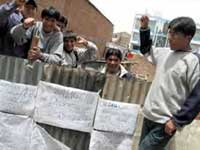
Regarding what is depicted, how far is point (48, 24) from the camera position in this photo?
15.7 ft

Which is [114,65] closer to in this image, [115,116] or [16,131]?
[115,116]

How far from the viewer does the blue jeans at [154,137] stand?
13.2ft

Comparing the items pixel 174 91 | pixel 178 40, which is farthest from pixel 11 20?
pixel 174 91

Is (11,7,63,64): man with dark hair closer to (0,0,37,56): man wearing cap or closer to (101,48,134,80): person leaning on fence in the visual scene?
(0,0,37,56): man wearing cap

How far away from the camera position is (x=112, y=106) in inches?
169

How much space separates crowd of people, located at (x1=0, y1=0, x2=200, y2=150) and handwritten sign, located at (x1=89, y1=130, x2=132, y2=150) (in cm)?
18

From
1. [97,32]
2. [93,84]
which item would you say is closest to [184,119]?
[93,84]

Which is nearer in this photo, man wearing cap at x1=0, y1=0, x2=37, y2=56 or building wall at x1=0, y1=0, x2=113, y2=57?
man wearing cap at x1=0, y1=0, x2=37, y2=56

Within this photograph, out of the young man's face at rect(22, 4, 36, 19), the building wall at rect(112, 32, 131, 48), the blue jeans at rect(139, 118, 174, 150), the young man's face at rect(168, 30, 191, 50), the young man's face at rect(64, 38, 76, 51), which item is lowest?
the blue jeans at rect(139, 118, 174, 150)

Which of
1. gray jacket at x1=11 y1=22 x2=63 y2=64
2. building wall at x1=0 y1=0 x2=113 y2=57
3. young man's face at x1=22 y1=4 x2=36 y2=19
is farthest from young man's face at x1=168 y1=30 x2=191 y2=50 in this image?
building wall at x1=0 y1=0 x2=113 y2=57

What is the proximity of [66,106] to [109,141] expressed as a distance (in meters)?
0.61

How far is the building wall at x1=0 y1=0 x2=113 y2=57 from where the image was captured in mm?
25009

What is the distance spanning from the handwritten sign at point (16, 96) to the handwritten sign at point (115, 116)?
738 mm

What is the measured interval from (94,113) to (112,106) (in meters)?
0.21
